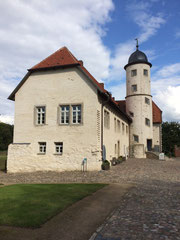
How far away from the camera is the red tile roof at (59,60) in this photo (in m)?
18.5

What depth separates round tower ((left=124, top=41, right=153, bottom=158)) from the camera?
32062mm

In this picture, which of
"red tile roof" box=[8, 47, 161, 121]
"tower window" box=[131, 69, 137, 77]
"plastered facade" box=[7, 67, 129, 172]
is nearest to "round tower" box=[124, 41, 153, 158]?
"tower window" box=[131, 69, 137, 77]

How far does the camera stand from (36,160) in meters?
18.4

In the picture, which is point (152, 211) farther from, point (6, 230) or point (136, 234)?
point (6, 230)

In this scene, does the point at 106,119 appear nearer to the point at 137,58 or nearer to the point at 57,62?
the point at 57,62

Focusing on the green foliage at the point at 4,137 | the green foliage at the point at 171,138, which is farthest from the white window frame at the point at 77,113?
the green foliage at the point at 4,137

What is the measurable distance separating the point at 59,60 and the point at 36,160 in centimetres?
884

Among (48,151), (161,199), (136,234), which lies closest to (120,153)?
(48,151)

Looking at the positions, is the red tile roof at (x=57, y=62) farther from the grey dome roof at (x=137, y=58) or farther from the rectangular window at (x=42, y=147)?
the grey dome roof at (x=137, y=58)

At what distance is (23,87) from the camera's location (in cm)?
1991

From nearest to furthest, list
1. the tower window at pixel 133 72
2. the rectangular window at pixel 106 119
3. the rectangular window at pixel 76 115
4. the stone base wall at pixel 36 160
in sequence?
the stone base wall at pixel 36 160
the rectangular window at pixel 76 115
the rectangular window at pixel 106 119
the tower window at pixel 133 72

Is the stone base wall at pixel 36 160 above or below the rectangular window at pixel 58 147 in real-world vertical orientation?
below

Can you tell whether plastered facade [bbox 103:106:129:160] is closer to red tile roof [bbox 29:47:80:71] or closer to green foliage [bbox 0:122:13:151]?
red tile roof [bbox 29:47:80:71]

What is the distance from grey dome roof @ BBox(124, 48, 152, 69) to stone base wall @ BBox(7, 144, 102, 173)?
20038 millimetres
